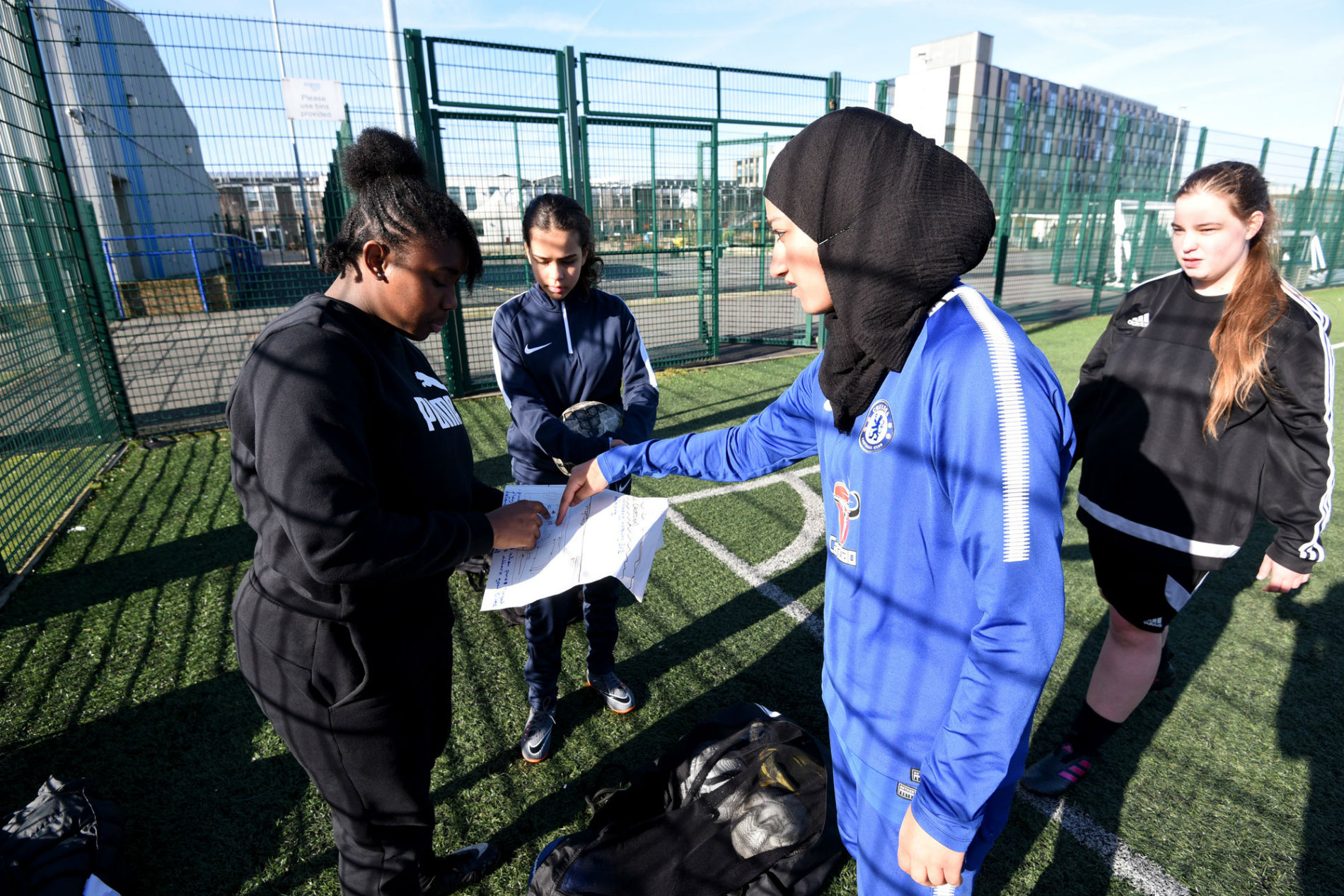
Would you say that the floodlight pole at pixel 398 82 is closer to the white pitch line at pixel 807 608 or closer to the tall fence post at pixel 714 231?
the tall fence post at pixel 714 231

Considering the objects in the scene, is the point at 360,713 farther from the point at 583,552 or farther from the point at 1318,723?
the point at 1318,723

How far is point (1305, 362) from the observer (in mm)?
2033

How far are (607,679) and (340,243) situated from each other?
6.90 feet

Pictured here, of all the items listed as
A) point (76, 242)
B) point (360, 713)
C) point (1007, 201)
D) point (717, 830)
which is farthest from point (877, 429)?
point (1007, 201)

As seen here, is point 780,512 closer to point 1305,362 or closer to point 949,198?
point 1305,362

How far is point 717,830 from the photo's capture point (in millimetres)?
2061

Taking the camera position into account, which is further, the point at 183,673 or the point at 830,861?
the point at 183,673

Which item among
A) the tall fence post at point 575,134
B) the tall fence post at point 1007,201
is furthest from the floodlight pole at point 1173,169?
the tall fence post at point 575,134

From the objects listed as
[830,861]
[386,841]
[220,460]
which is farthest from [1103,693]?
[220,460]

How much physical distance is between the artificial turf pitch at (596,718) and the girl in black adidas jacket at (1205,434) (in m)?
0.45

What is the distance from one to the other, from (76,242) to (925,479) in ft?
24.1

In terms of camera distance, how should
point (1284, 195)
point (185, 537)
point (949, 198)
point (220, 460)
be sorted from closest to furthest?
point (949, 198)
point (185, 537)
point (220, 460)
point (1284, 195)

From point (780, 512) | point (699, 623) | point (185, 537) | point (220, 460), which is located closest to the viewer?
point (699, 623)

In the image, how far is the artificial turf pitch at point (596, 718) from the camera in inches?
86.4
